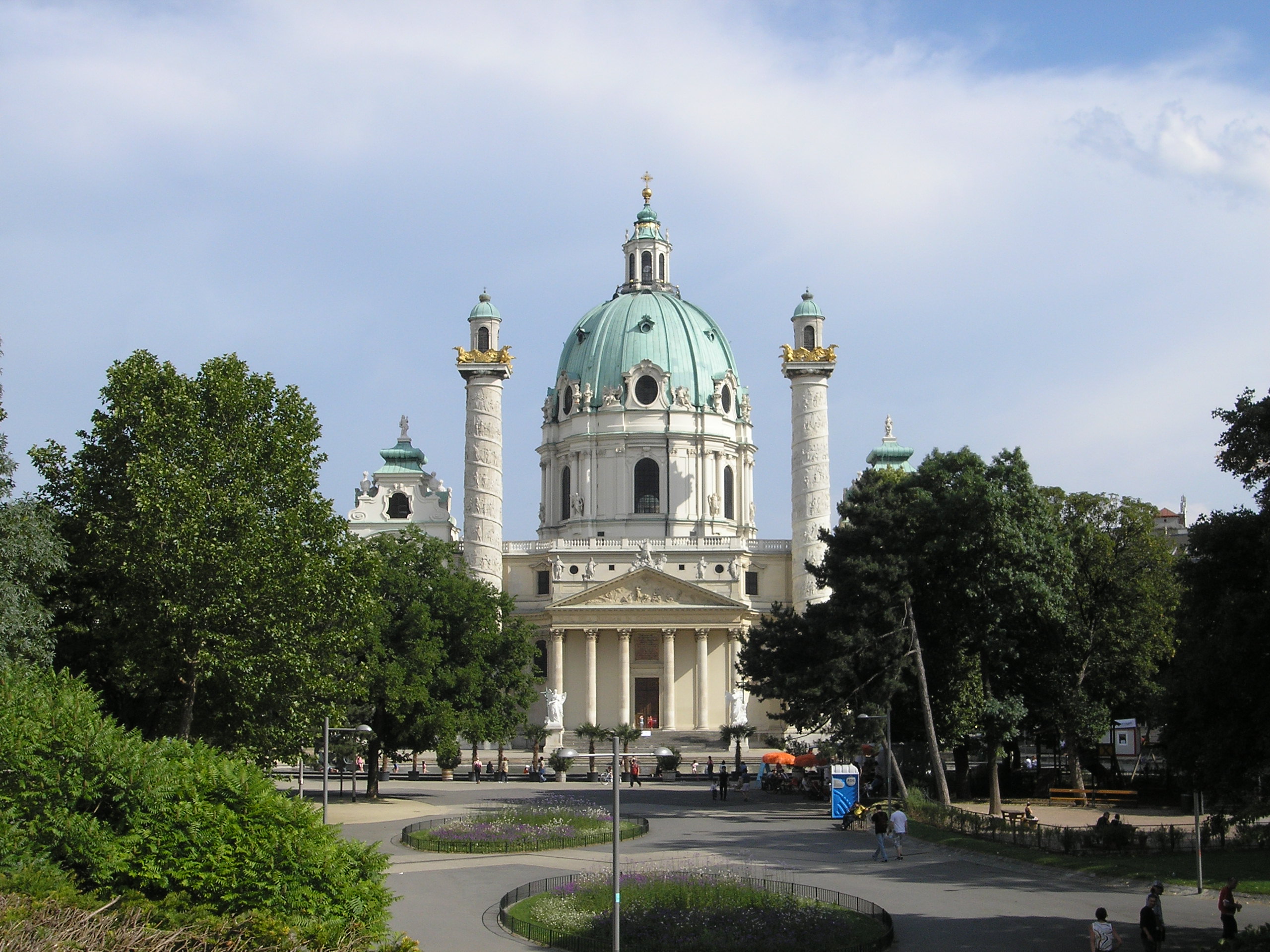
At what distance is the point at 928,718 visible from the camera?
41656mm

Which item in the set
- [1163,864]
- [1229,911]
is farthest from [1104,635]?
[1229,911]

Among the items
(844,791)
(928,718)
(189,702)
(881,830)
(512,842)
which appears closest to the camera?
(881,830)

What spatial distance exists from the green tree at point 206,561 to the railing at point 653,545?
51.0 m

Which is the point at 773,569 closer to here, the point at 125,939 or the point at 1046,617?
the point at 1046,617

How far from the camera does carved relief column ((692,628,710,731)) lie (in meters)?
82.9

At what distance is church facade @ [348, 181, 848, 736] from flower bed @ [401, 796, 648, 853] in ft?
129

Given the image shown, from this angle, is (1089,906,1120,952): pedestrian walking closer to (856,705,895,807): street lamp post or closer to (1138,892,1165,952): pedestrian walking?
(1138,892,1165,952): pedestrian walking

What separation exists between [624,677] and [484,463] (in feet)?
49.9

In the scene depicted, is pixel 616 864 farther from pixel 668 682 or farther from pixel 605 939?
pixel 668 682

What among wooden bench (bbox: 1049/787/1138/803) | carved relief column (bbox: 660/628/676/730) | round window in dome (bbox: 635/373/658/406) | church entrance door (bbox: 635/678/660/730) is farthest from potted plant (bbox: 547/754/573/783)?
round window in dome (bbox: 635/373/658/406)

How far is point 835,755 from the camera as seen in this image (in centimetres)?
4872

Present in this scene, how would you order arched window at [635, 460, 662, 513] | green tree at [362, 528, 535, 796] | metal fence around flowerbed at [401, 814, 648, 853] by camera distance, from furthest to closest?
arched window at [635, 460, 662, 513] < green tree at [362, 528, 535, 796] < metal fence around flowerbed at [401, 814, 648, 853]

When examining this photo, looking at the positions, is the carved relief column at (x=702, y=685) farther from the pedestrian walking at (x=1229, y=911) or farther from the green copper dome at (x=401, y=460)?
the pedestrian walking at (x=1229, y=911)

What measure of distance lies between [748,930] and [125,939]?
929 centimetres
